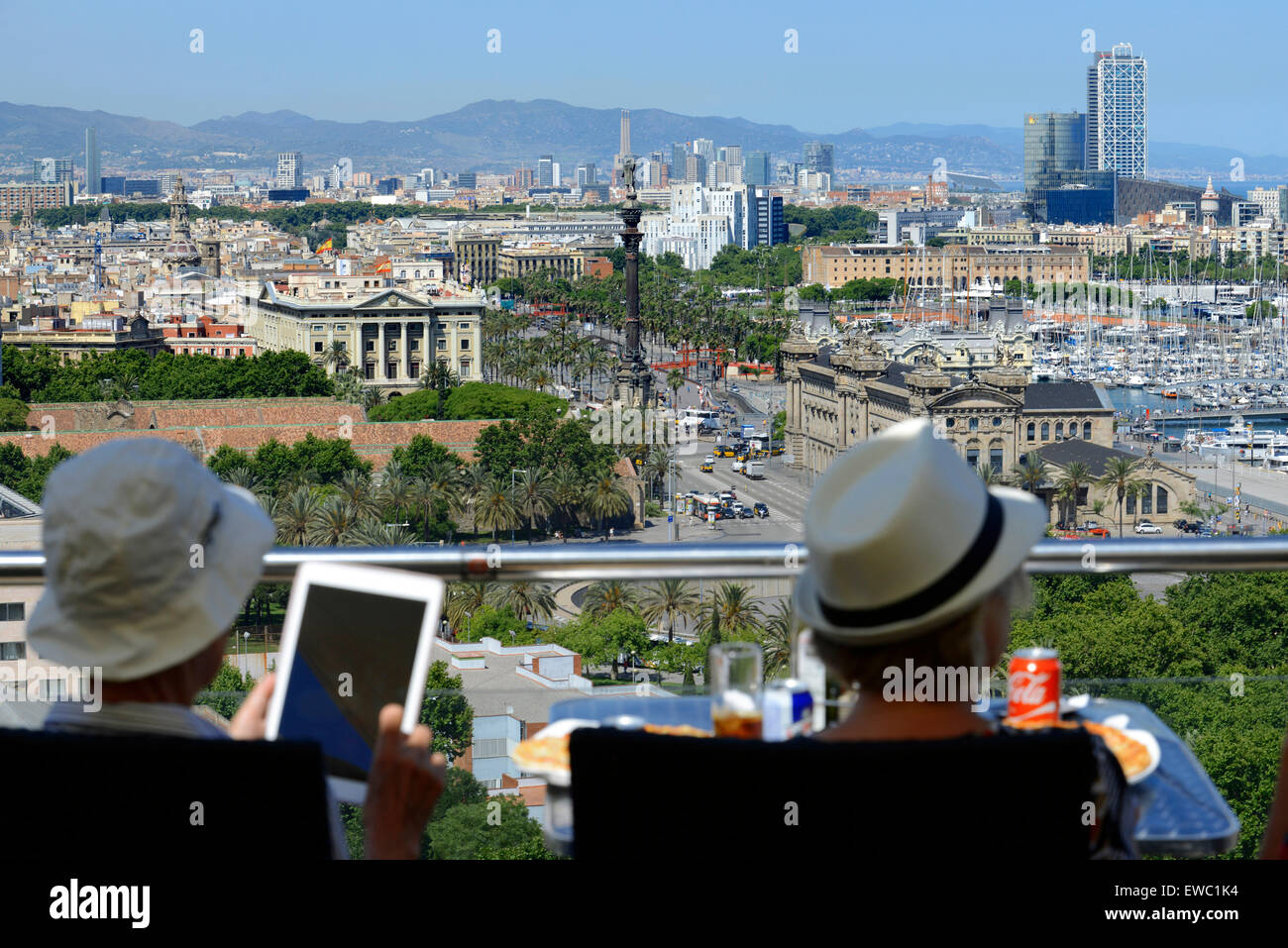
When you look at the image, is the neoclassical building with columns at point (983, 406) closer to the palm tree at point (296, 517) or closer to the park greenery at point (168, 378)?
the palm tree at point (296, 517)

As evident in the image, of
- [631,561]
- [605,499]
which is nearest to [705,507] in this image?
[605,499]

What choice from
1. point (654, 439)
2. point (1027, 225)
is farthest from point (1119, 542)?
point (1027, 225)

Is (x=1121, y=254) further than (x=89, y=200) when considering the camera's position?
No

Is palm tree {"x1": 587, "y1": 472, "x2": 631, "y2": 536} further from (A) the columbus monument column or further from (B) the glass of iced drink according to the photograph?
(B) the glass of iced drink

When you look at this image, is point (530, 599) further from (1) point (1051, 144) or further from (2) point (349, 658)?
(1) point (1051, 144)
